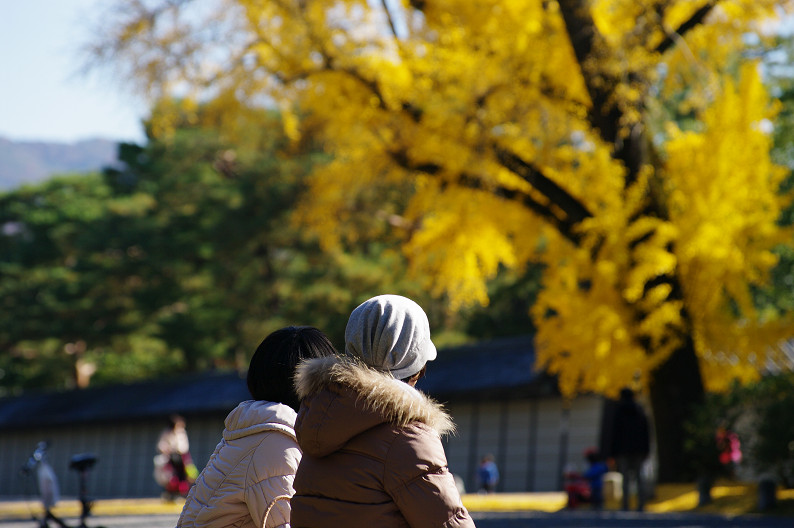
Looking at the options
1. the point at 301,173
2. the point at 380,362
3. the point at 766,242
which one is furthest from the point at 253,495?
the point at 301,173

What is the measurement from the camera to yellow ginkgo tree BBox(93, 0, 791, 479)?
45.2 feet

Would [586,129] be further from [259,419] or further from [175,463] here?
[259,419]

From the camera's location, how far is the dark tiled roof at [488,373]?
2002 cm

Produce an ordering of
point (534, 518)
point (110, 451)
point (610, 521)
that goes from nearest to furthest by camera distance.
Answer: point (610, 521) < point (534, 518) < point (110, 451)

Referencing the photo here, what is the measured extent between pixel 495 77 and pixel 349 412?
1171 centimetres

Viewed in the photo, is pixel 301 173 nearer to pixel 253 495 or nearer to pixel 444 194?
pixel 444 194

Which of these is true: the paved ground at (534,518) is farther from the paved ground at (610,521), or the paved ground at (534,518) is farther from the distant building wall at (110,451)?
the distant building wall at (110,451)

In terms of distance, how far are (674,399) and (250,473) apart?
12.4 metres

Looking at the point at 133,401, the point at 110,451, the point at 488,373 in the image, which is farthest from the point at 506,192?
the point at 110,451

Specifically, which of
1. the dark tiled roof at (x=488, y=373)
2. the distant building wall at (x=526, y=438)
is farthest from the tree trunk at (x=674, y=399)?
the dark tiled roof at (x=488, y=373)

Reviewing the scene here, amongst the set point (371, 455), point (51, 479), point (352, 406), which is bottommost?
point (51, 479)

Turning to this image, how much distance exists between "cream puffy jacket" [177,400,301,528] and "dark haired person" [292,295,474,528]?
412mm

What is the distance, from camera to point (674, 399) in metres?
14.6

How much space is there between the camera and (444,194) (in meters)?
15.2
